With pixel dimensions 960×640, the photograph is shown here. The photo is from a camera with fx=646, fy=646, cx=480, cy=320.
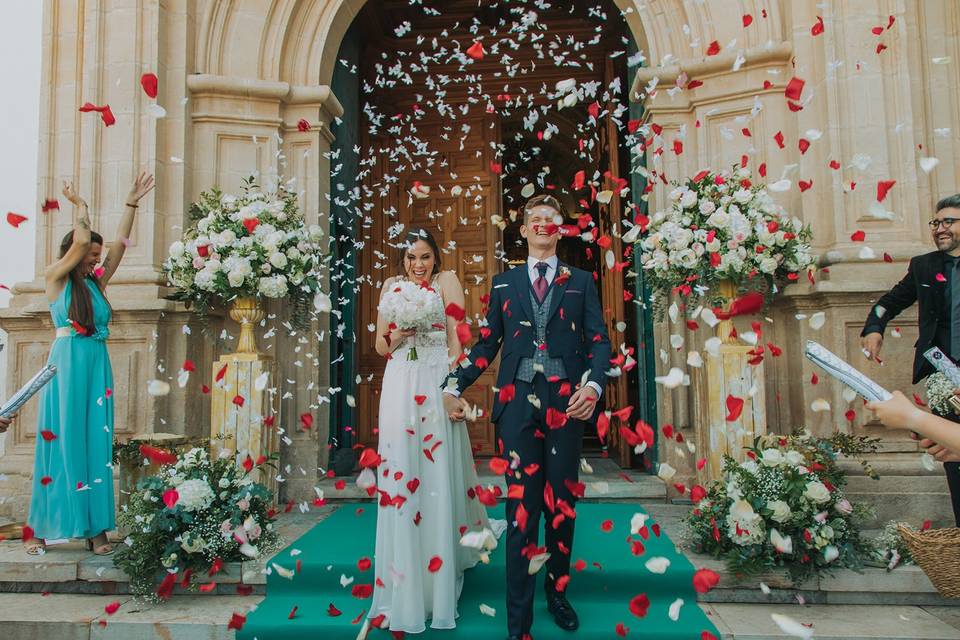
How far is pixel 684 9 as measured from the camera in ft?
17.7

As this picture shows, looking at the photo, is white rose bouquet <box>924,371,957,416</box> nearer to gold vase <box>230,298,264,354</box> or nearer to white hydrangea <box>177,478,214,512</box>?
white hydrangea <box>177,478,214,512</box>

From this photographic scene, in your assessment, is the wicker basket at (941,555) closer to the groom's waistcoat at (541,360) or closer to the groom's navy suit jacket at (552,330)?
the groom's navy suit jacket at (552,330)

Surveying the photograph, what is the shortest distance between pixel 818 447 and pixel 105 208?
5581mm

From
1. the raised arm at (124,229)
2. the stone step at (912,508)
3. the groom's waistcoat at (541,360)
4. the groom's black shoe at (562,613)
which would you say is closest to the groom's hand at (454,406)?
Answer: the groom's waistcoat at (541,360)

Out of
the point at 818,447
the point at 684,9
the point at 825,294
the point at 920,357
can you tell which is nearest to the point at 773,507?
the point at 818,447

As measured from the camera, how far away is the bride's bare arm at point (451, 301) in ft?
12.2

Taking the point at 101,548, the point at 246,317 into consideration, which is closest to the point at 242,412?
the point at 246,317

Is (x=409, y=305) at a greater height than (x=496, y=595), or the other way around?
(x=409, y=305)

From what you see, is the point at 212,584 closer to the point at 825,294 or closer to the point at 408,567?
the point at 408,567

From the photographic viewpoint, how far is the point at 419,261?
370 cm

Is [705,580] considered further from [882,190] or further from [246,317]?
[246,317]

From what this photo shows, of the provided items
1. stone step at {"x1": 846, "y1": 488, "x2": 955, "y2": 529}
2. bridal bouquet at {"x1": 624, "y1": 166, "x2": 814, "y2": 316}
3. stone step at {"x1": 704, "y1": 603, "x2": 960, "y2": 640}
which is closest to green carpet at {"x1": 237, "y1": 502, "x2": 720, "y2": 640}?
stone step at {"x1": 704, "y1": 603, "x2": 960, "y2": 640}

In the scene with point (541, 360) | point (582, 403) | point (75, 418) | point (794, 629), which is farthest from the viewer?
point (75, 418)

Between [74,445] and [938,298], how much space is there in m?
5.32
